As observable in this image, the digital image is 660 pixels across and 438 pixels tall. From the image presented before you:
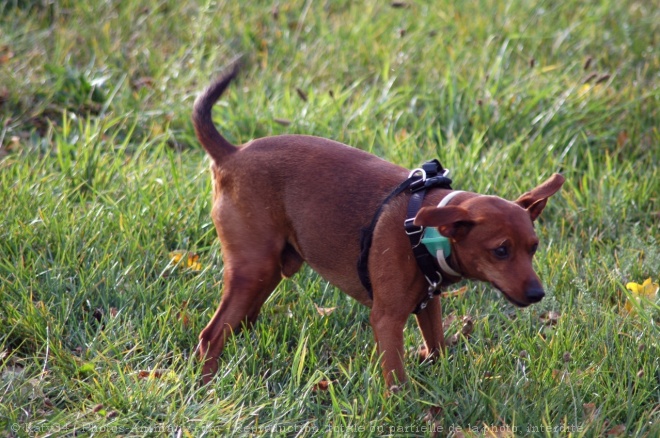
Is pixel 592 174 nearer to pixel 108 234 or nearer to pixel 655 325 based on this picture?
pixel 655 325

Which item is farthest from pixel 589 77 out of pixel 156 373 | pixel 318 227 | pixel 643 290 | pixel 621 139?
pixel 156 373

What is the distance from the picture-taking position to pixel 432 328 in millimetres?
3463

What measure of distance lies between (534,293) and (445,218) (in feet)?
1.31

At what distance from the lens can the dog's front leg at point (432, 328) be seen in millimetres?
3445

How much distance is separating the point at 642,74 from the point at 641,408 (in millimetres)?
3413

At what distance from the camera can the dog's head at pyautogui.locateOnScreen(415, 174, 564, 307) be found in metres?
2.95

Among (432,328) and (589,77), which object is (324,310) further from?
(589,77)

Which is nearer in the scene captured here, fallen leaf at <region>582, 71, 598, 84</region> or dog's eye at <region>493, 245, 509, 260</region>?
dog's eye at <region>493, 245, 509, 260</region>

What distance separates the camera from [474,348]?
3600 mm

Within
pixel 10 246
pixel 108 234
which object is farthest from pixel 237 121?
pixel 10 246

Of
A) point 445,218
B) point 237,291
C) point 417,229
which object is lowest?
point 237,291

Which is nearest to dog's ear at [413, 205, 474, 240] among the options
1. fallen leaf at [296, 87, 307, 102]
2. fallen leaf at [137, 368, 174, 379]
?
fallen leaf at [137, 368, 174, 379]

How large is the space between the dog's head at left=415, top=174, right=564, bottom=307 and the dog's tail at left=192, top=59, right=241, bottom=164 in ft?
3.37

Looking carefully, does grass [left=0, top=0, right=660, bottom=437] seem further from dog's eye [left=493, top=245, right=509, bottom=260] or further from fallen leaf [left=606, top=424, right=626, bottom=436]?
dog's eye [left=493, top=245, right=509, bottom=260]
